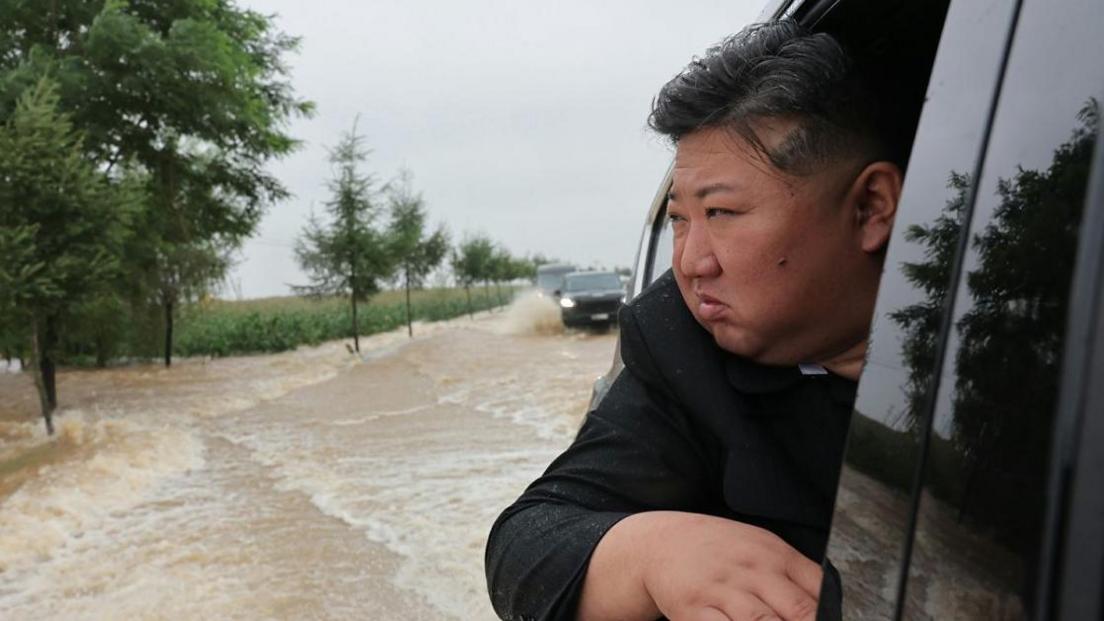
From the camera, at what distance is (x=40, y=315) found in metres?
11.7

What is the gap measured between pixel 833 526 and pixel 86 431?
12999 mm

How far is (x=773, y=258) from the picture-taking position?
1.18m

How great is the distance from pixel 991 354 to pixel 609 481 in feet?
2.24

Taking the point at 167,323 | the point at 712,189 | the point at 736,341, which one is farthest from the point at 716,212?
the point at 167,323

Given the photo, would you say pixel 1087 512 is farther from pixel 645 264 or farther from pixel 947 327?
pixel 645 264

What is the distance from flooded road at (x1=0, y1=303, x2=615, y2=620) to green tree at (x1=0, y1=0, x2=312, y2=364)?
3.34 m

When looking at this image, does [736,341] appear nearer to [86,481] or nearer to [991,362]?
[991,362]

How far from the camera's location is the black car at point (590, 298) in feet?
84.2

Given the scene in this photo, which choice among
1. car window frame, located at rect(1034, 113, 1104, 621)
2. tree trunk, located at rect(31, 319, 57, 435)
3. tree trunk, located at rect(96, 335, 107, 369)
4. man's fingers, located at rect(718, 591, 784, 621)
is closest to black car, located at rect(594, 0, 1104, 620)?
car window frame, located at rect(1034, 113, 1104, 621)

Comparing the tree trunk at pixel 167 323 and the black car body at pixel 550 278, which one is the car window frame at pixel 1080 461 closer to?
the tree trunk at pixel 167 323

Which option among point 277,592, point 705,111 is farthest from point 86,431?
point 705,111

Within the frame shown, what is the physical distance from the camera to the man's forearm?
3.58 feet

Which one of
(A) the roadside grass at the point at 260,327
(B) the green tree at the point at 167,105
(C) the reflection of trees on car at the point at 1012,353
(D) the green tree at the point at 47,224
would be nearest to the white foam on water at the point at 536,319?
(A) the roadside grass at the point at 260,327

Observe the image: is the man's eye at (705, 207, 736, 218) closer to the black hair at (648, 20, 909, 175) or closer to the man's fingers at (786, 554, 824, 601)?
the black hair at (648, 20, 909, 175)
